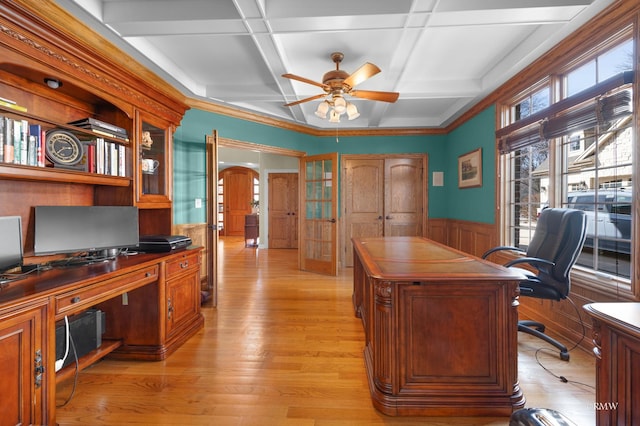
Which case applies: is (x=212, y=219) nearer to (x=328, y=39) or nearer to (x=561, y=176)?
(x=328, y=39)

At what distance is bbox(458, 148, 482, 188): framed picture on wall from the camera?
13.4ft

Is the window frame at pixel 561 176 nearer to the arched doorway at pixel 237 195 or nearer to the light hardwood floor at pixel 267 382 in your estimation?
the light hardwood floor at pixel 267 382

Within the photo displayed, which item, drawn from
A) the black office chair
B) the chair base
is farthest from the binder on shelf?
the chair base

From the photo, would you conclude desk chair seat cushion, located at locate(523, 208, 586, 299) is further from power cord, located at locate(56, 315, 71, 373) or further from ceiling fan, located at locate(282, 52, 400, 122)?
power cord, located at locate(56, 315, 71, 373)

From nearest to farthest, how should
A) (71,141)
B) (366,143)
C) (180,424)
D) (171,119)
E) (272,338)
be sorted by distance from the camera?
(180,424)
(71,141)
(272,338)
(171,119)
(366,143)

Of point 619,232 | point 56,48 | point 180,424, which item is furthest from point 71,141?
point 619,232

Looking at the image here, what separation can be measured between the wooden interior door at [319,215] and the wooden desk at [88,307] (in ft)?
8.10

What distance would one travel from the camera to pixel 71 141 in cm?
194

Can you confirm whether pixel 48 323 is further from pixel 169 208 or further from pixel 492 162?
pixel 492 162

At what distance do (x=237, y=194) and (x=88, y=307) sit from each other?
8.54 m

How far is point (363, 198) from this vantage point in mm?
5453

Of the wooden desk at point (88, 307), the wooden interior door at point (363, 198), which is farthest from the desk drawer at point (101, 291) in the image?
the wooden interior door at point (363, 198)

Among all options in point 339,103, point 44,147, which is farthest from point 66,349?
point 339,103

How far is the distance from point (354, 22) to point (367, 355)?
2.45 metres
